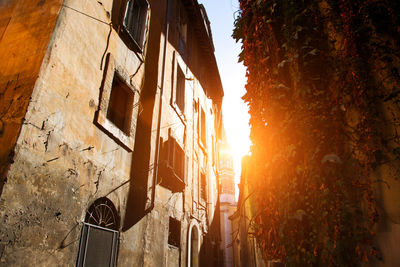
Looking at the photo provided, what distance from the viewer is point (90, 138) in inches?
219

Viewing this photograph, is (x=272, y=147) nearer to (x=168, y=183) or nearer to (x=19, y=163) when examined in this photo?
(x=19, y=163)

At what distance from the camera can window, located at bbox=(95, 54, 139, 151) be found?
6.23 meters

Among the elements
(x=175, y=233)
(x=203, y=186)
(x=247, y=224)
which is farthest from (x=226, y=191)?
(x=175, y=233)

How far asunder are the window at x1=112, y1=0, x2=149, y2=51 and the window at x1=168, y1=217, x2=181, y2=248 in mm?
6076

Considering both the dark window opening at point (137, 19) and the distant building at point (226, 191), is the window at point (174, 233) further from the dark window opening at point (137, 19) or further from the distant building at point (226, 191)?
the distant building at point (226, 191)

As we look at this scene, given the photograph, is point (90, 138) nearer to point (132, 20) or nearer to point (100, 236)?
point (100, 236)

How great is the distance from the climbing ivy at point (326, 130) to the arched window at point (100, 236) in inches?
136

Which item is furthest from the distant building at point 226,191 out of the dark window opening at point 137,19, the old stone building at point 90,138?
the dark window opening at point 137,19

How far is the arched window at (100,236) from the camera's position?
5.04 meters

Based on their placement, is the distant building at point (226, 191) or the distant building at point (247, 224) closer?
the distant building at point (247, 224)

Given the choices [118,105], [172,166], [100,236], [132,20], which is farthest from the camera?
[132,20]

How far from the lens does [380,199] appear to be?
98.6 inches

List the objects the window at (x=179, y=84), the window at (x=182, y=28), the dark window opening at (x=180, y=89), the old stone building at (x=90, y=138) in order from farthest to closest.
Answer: the window at (x=182, y=28)
the dark window opening at (x=180, y=89)
the window at (x=179, y=84)
the old stone building at (x=90, y=138)

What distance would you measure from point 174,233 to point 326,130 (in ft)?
25.5
